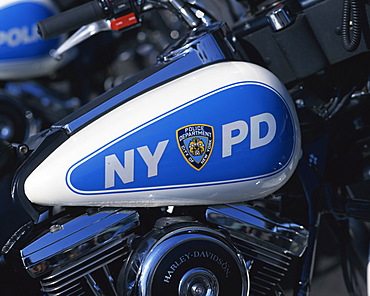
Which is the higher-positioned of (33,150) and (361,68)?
(33,150)

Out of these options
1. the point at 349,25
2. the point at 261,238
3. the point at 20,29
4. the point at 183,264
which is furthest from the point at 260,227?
the point at 20,29

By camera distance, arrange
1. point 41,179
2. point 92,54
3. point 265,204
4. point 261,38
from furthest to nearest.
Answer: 1. point 92,54
2. point 265,204
3. point 261,38
4. point 41,179

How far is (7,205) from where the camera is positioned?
1016 millimetres

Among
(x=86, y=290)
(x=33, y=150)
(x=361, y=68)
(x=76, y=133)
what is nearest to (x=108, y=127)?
(x=76, y=133)

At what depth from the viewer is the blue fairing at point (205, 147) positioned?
99cm

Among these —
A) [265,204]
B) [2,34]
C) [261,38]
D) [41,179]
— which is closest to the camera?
[41,179]

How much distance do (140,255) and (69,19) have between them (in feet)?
1.61

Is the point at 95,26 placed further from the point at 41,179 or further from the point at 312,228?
the point at 312,228

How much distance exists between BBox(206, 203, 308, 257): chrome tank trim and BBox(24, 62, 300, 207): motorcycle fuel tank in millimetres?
44

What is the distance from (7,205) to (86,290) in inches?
8.7

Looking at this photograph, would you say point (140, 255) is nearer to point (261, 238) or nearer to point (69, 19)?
point (261, 238)

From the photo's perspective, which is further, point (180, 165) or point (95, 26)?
point (95, 26)

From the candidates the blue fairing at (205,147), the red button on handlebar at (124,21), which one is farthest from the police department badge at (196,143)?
the red button on handlebar at (124,21)

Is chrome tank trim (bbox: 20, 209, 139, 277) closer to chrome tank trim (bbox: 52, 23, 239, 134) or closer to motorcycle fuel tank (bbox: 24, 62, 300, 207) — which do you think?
motorcycle fuel tank (bbox: 24, 62, 300, 207)
